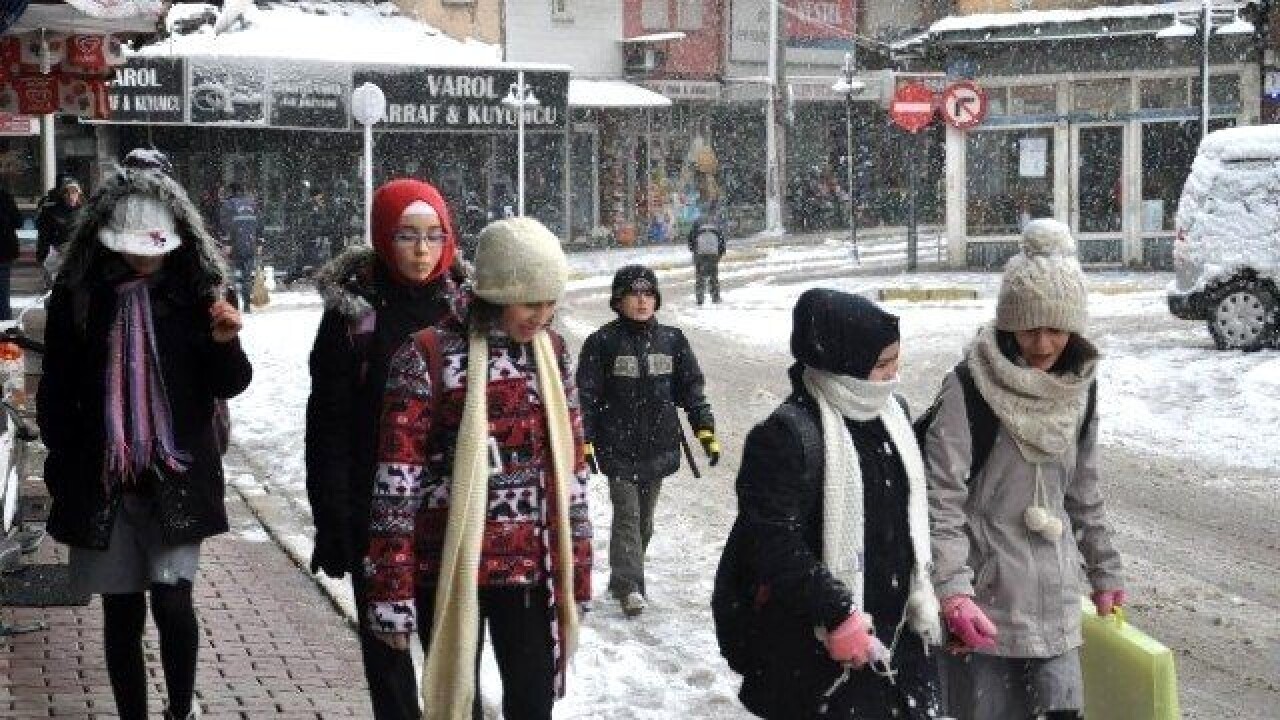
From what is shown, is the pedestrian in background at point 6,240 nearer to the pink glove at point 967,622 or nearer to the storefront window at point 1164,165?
the pink glove at point 967,622

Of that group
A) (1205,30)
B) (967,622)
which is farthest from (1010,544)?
(1205,30)

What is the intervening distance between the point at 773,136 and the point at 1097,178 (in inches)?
633

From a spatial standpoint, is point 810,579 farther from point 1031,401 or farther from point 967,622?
point 1031,401

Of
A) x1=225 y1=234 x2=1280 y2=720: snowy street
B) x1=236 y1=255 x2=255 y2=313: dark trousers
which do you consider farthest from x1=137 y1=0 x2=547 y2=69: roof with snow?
x1=225 y1=234 x2=1280 y2=720: snowy street

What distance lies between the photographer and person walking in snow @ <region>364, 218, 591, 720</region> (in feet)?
15.9

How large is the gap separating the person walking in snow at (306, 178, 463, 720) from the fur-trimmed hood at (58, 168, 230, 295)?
0.37 meters

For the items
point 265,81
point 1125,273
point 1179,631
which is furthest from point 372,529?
point 265,81

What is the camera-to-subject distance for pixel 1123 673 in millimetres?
5016

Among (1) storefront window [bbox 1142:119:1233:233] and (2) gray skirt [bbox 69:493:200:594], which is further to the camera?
Result: (1) storefront window [bbox 1142:119:1233:233]

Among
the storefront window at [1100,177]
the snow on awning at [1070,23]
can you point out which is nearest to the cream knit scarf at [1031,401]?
the snow on awning at [1070,23]

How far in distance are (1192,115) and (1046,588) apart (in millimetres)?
28090

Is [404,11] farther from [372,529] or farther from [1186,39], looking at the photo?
[372,529]

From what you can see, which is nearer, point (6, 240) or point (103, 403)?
point (103, 403)

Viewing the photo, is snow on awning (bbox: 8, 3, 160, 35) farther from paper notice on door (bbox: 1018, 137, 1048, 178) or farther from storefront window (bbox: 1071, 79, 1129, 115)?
storefront window (bbox: 1071, 79, 1129, 115)
